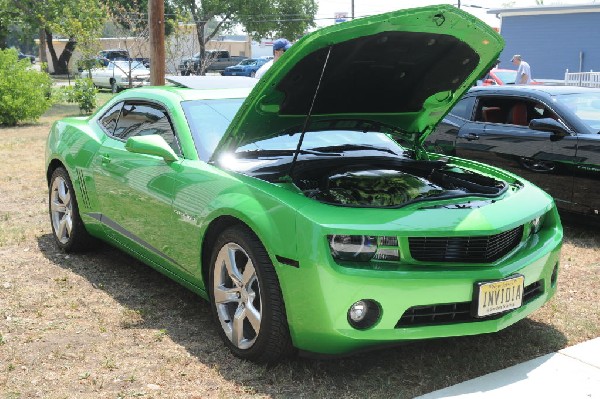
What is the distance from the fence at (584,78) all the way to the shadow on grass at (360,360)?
20458 millimetres

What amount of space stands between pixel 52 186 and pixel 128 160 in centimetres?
164

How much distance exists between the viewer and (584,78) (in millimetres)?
25344

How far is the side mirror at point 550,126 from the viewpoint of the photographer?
22.4ft

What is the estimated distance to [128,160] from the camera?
16.6 ft

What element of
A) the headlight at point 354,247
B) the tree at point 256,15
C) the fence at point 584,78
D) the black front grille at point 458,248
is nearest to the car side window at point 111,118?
Result: the headlight at point 354,247

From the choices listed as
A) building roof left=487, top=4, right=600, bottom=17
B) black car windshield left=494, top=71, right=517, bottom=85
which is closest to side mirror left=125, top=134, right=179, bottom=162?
black car windshield left=494, top=71, right=517, bottom=85

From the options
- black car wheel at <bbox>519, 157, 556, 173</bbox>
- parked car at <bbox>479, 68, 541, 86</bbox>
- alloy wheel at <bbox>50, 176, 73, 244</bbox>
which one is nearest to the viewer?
alloy wheel at <bbox>50, 176, 73, 244</bbox>

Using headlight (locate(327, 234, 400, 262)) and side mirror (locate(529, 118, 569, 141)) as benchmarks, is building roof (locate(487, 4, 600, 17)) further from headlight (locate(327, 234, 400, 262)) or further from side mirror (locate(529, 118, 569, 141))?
headlight (locate(327, 234, 400, 262))

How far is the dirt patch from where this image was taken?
3697 millimetres

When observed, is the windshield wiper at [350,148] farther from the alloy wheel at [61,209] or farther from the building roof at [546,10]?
the building roof at [546,10]

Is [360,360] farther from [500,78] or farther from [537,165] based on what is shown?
[500,78]

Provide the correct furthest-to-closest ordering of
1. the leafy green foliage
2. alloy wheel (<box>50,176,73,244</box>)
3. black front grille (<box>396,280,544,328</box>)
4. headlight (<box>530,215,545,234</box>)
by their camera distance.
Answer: the leafy green foliage → alloy wheel (<box>50,176,73,244</box>) → headlight (<box>530,215,545,234</box>) → black front grille (<box>396,280,544,328</box>)

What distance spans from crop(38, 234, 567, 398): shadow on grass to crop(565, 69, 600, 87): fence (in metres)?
20.5

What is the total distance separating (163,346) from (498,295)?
76.8 inches
